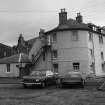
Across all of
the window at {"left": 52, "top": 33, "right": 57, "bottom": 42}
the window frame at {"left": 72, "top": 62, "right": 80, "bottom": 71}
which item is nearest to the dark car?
the window frame at {"left": 72, "top": 62, "right": 80, "bottom": 71}

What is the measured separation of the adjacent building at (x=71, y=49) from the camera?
30938mm

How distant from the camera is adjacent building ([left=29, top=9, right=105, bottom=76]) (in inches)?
1218

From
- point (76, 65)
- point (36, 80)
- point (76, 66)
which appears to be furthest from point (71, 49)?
point (36, 80)

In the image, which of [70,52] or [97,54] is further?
[97,54]

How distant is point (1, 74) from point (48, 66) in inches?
409

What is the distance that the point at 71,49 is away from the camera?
31234mm

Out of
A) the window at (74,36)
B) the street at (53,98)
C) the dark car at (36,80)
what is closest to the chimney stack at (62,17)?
the window at (74,36)

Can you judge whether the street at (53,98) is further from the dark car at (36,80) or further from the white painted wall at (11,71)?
the white painted wall at (11,71)

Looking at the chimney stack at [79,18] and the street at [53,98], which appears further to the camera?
the chimney stack at [79,18]

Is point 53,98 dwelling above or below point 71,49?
below

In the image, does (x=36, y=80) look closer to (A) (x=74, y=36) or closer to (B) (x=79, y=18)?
(A) (x=74, y=36)

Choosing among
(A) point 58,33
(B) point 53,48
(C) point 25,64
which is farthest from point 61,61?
(C) point 25,64

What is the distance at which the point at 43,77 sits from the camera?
57.6ft

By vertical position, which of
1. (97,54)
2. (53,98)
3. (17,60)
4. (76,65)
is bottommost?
(53,98)
